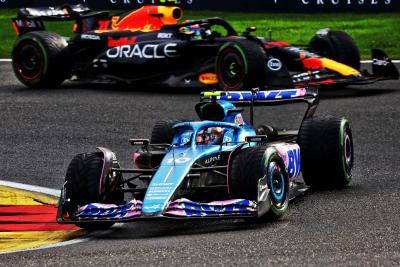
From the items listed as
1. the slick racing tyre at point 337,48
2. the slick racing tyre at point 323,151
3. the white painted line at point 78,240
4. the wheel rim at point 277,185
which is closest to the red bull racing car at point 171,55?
the slick racing tyre at point 337,48

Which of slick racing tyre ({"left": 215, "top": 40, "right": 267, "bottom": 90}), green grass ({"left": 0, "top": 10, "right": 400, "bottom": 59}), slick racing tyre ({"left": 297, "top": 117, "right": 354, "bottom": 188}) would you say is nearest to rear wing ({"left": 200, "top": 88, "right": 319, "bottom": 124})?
slick racing tyre ({"left": 297, "top": 117, "right": 354, "bottom": 188})

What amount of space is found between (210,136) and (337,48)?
8.32m

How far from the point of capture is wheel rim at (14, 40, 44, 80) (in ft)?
59.2

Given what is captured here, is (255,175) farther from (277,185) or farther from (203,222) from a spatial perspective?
(203,222)

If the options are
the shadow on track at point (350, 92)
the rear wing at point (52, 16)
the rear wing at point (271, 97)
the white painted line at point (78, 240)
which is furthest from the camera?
the rear wing at point (52, 16)

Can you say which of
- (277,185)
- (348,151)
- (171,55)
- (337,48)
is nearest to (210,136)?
(277,185)

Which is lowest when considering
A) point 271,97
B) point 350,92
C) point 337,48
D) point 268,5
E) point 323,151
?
point 268,5

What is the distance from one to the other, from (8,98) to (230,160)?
890 centimetres

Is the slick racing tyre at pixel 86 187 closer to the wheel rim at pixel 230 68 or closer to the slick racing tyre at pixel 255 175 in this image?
the slick racing tyre at pixel 255 175

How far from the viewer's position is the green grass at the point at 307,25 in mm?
23766

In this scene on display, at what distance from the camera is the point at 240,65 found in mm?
16359

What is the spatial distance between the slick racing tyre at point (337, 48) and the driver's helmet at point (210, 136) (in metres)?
8.17

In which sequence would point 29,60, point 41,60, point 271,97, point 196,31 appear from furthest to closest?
point 29,60 → point 41,60 → point 196,31 → point 271,97

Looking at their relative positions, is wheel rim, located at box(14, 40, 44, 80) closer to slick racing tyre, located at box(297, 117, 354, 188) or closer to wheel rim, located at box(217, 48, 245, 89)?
wheel rim, located at box(217, 48, 245, 89)
